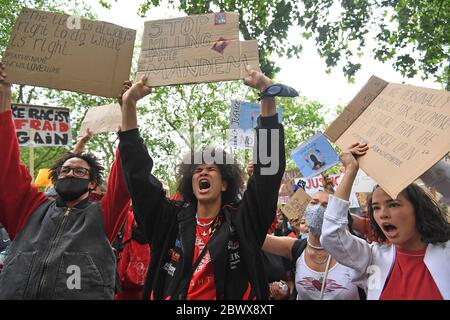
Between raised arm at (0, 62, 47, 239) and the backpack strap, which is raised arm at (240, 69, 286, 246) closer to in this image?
the backpack strap

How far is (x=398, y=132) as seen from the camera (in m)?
2.34

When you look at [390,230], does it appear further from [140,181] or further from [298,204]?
[298,204]

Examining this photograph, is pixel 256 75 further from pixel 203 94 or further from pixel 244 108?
pixel 203 94

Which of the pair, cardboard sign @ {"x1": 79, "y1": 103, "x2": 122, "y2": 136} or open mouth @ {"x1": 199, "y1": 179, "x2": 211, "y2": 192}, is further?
cardboard sign @ {"x1": 79, "y1": 103, "x2": 122, "y2": 136}

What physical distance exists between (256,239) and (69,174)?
50.9 inches

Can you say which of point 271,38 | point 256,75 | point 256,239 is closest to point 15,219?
point 256,239

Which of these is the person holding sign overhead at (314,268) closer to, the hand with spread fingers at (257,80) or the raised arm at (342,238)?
the raised arm at (342,238)

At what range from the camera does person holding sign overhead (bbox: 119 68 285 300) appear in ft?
6.96

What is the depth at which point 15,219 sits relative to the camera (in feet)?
8.44

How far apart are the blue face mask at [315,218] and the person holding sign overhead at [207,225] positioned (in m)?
0.97

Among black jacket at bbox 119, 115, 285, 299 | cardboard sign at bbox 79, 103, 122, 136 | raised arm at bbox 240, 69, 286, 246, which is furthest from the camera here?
cardboard sign at bbox 79, 103, 122, 136

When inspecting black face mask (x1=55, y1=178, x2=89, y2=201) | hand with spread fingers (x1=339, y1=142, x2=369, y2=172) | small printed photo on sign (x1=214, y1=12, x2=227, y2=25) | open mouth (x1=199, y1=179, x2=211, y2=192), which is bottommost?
black face mask (x1=55, y1=178, x2=89, y2=201)

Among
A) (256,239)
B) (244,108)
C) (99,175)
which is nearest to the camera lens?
(256,239)

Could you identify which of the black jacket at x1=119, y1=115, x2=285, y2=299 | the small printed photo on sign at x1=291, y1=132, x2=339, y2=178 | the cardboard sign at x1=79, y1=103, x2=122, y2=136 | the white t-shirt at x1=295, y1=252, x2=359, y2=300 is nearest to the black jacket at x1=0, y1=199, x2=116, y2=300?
the black jacket at x1=119, y1=115, x2=285, y2=299
